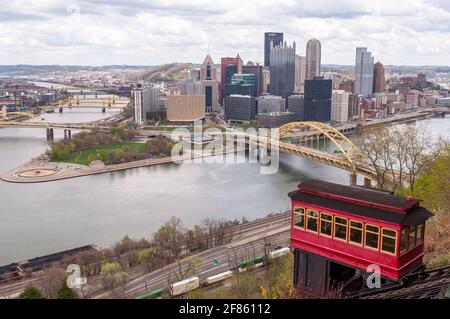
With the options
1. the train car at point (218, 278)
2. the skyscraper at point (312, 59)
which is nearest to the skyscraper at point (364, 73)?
the skyscraper at point (312, 59)

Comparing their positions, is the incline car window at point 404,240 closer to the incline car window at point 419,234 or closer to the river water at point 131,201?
the incline car window at point 419,234

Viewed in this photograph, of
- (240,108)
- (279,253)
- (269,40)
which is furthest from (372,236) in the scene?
(269,40)

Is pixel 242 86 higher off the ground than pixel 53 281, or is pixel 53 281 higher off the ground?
pixel 242 86

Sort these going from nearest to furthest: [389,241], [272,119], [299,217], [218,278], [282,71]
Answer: [389,241] < [299,217] < [218,278] < [272,119] < [282,71]

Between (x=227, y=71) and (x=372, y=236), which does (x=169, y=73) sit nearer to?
(x=227, y=71)

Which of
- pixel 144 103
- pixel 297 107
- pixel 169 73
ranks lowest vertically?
pixel 297 107

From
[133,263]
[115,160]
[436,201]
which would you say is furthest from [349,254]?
[115,160]
